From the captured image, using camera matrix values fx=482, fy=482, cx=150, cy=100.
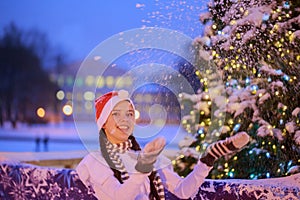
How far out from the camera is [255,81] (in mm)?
2891

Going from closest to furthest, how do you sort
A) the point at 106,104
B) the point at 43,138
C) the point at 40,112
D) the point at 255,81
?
the point at 106,104, the point at 255,81, the point at 40,112, the point at 43,138

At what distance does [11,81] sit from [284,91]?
2.20 metres

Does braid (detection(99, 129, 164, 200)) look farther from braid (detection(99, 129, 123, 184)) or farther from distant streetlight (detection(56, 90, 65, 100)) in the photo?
distant streetlight (detection(56, 90, 65, 100))

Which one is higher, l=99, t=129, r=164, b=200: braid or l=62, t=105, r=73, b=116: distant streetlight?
l=62, t=105, r=73, b=116: distant streetlight

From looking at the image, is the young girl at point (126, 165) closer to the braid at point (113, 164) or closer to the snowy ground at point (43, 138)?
the braid at point (113, 164)

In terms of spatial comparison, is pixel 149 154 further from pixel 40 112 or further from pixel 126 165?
pixel 40 112

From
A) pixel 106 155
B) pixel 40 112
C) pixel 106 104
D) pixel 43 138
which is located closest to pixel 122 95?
pixel 106 104

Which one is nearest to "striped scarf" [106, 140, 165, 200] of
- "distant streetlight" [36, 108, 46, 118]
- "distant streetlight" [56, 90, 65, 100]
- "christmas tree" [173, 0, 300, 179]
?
"christmas tree" [173, 0, 300, 179]

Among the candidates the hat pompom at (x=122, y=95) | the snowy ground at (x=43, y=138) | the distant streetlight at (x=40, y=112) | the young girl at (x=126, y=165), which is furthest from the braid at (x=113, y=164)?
the distant streetlight at (x=40, y=112)

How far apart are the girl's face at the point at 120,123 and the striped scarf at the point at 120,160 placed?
0.08 ft

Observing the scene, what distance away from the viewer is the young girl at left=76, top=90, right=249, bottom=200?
2.32 meters

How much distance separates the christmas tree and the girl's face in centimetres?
68

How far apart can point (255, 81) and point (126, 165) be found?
0.98 metres

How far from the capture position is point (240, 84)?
293 centimetres
